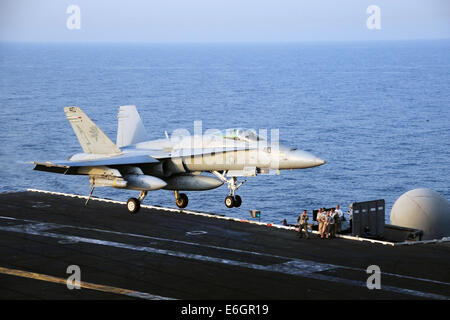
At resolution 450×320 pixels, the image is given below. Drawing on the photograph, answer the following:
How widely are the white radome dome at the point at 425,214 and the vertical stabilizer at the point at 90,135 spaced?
17113mm

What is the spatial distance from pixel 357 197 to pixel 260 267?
4319 cm

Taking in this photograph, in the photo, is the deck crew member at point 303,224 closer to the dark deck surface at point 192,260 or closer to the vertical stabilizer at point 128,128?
the dark deck surface at point 192,260

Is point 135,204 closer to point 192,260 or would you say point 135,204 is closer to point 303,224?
point 303,224

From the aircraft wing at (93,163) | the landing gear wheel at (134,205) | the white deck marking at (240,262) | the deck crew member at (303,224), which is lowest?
the white deck marking at (240,262)

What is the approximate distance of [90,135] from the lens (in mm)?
41375

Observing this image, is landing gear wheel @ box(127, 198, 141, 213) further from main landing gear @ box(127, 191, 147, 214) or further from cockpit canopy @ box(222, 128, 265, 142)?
cockpit canopy @ box(222, 128, 265, 142)

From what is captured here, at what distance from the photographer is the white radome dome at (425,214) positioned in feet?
140

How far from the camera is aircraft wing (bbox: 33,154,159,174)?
3891 centimetres

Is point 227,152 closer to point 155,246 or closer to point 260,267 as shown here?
point 155,246

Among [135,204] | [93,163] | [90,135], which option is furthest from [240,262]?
[90,135]

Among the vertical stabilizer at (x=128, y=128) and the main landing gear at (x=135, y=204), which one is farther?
the vertical stabilizer at (x=128, y=128)

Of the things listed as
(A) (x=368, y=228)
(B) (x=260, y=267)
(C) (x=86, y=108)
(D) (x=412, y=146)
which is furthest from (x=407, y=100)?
(B) (x=260, y=267)

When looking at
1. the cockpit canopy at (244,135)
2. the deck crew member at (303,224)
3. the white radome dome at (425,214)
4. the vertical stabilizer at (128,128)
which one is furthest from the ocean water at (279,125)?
the white radome dome at (425,214)

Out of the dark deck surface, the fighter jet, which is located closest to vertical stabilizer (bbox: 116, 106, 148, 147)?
the fighter jet
